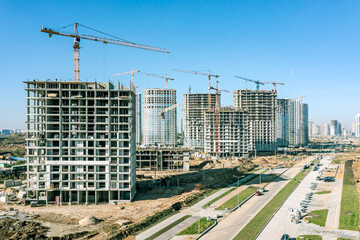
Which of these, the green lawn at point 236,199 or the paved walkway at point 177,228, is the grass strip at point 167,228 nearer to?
the paved walkway at point 177,228

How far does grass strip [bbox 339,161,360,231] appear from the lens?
221 ft

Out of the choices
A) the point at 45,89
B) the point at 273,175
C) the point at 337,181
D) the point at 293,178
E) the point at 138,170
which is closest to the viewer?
the point at 45,89

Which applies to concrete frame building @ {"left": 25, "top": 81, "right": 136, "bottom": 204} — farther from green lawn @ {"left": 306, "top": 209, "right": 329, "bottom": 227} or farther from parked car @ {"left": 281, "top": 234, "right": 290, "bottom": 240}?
green lawn @ {"left": 306, "top": 209, "right": 329, "bottom": 227}

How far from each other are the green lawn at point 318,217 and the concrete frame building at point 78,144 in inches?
2005

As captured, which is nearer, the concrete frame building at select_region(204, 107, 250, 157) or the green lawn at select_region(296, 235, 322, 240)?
the green lawn at select_region(296, 235, 322, 240)

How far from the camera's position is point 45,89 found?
88562mm

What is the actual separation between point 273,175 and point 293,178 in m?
11.0

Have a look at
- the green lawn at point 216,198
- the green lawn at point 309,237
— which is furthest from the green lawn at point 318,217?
the green lawn at point 216,198

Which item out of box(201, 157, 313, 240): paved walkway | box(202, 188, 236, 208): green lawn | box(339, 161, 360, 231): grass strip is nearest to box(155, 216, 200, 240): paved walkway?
box(201, 157, 313, 240): paved walkway

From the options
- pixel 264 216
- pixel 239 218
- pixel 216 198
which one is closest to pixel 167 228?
pixel 239 218

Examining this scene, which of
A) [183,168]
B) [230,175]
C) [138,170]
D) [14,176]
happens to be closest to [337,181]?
[230,175]

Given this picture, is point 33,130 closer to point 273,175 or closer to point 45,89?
point 45,89

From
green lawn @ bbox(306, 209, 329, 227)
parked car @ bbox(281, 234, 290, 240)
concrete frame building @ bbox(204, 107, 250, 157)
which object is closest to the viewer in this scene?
parked car @ bbox(281, 234, 290, 240)

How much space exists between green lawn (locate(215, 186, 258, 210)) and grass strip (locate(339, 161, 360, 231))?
2718cm
